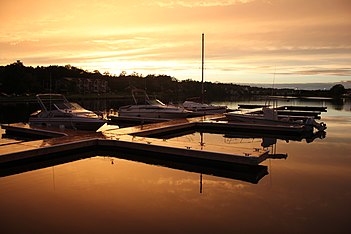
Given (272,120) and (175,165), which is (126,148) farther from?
(272,120)

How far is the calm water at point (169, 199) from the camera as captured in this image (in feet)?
16.1

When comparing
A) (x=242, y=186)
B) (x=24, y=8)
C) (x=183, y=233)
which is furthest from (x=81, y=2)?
(x=183, y=233)

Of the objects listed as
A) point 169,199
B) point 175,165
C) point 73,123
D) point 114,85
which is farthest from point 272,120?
point 114,85

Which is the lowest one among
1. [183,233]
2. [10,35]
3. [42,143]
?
[183,233]

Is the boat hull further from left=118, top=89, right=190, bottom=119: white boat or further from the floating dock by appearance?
left=118, top=89, right=190, bottom=119: white boat

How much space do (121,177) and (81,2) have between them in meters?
9.61

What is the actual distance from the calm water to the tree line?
13.7 metres

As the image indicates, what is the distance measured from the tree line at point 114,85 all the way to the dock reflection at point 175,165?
11991mm

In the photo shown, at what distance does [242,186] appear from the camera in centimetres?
683

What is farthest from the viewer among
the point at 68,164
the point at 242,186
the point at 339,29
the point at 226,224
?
the point at 339,29

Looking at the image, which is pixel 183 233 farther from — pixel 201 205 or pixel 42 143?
pixel 42 143

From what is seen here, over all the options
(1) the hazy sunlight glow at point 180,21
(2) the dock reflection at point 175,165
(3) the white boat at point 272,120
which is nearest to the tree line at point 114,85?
(1) the hazy sunlight glow at point 180,21

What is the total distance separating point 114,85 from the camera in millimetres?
86688

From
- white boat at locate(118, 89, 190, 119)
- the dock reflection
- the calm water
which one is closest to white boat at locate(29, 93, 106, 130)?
white boat at locate(118, 89, 190, 119)
